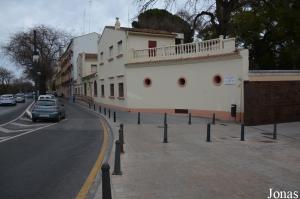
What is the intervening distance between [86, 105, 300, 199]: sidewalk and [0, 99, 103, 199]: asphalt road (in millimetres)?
818

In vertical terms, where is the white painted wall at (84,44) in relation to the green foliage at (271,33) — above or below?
above

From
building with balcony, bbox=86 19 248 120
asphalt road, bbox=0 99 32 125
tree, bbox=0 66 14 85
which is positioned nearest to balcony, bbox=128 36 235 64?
building with balcony, bbox=86 19 248 120

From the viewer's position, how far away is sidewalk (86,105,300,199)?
25.4 ft

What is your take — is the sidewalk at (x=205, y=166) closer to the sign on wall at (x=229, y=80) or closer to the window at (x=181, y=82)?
the sign on wall at (x=229, y=80)

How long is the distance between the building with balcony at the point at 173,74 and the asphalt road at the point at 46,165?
10390mm

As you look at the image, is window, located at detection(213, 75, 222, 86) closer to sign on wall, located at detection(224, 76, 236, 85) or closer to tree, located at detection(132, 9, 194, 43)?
sign on wall, located at detection(224, 76, 236, 85)

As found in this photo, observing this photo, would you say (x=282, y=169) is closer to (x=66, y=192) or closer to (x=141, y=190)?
(x=141, y=190)

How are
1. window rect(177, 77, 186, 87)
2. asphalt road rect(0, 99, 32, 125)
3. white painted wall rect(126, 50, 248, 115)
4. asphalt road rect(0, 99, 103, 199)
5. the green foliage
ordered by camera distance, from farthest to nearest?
the green foliage, asphalt road rect(0, 99, 32, 125), window rect(177, 77, 186, 87), white painted wall rect(126, 50, 248, 115), asphalt road rect(0, 99, 103, 199)

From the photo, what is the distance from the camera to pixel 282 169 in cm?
1008

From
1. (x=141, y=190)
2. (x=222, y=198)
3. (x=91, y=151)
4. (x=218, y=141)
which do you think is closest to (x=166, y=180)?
(x=141, y=190)

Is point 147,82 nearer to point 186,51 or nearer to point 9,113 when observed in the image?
point 186,51

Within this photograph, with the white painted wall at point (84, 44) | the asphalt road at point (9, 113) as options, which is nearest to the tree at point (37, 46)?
the white painted wall at point (84, 44)

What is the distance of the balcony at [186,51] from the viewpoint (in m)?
25.1

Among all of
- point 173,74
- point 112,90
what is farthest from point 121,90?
point 173,74
